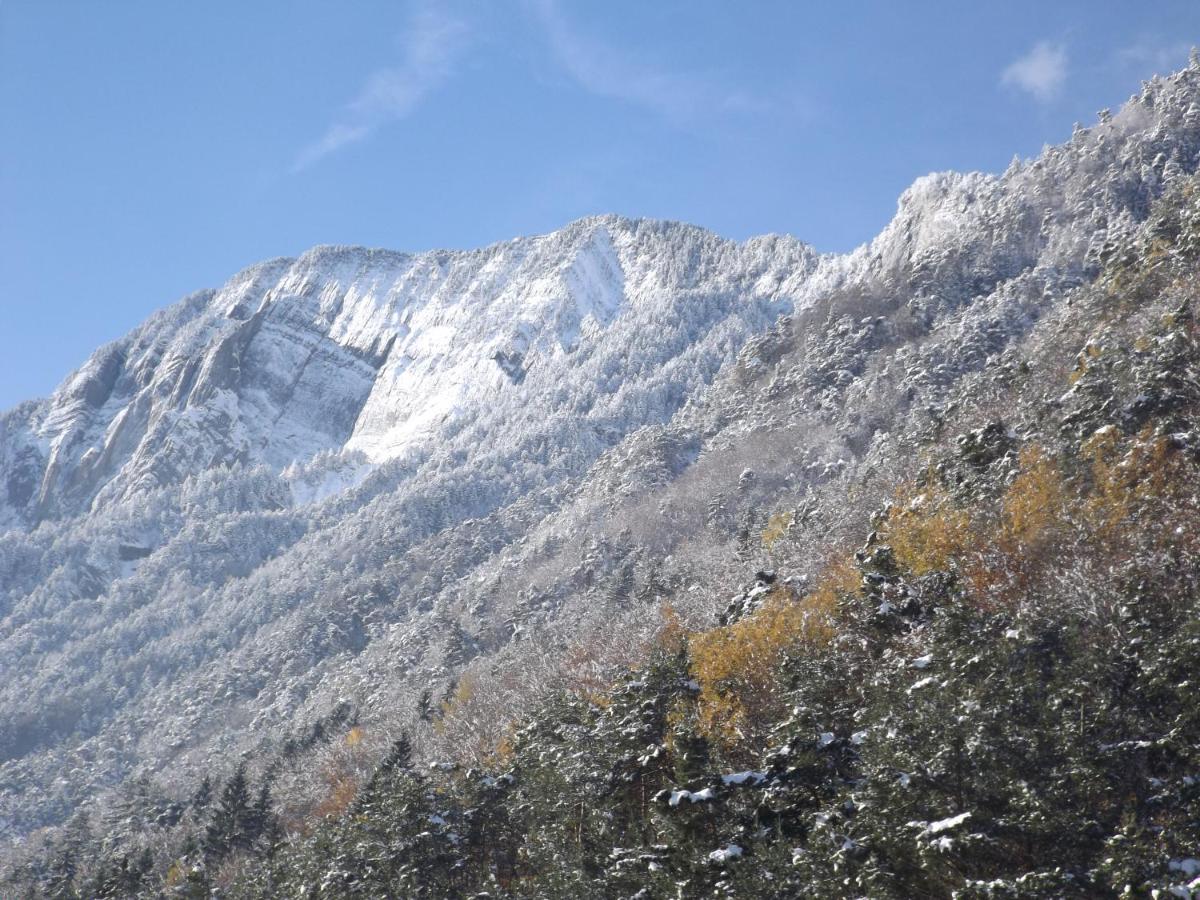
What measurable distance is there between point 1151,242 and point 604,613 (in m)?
65.4

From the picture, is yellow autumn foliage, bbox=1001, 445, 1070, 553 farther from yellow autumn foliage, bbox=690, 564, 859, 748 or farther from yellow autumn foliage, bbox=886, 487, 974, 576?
yellow autumn foliage, bbox=690, 564, 859, 748

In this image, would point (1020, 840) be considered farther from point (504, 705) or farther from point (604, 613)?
point (604, 613)

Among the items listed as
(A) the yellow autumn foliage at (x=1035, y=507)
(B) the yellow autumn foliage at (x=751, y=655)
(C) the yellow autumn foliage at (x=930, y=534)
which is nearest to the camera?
(B) the yellow autumn foliage at (x=751, y=655)

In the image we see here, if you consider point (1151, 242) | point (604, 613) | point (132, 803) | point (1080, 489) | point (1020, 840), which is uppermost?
point (1151, 242)

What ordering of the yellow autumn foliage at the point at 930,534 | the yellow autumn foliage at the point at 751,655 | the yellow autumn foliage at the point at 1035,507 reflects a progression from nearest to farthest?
1. the yellow autumn foliage at the point at 751,655
2. the yellow autumn foliage at the point at 1035,507
3. the yellow autumn foliage at the point at 930,534

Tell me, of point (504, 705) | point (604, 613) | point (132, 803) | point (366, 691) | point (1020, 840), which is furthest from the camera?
point (366, 691)

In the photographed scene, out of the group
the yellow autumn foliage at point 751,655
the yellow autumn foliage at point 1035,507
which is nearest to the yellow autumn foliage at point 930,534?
the yellow autumn foliage at point 1035,507

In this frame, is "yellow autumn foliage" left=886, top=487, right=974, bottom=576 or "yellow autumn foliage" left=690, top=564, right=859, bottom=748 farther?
"yellow autumn foliage" left=886, top=487, right=974, bottom=576

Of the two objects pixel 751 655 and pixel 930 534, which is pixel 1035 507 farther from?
pixel 751 655

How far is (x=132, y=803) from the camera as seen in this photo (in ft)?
323

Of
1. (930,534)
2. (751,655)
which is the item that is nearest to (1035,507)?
(930,534)

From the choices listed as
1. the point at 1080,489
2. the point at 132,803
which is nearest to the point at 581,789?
the point at 1080,489

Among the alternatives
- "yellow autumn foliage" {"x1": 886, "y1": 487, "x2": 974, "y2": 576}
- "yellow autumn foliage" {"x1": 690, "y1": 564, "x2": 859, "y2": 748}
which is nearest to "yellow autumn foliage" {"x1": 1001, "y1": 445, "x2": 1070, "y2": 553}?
"yellow autumn foliage" {"x1": 886, "y1": 487, "x2": 974, "y2": 576}

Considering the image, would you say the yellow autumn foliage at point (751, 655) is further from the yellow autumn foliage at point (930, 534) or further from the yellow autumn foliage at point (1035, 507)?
the yellow autumn foliage at point (1035, 507)
